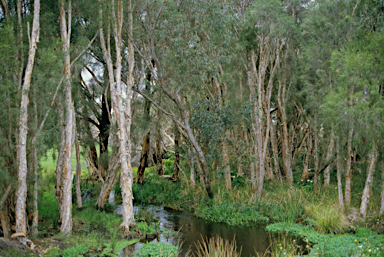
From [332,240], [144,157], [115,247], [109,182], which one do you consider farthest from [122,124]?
[332,240]

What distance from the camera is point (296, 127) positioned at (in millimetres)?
22125

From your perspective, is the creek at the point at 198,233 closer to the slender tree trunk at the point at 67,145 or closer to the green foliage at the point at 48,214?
the slender tree trunk at the point at 67,145

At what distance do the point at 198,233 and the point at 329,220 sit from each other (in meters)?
4.33

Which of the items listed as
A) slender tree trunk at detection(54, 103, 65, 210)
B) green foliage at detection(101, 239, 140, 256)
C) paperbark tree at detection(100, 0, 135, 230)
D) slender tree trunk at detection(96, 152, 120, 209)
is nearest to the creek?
green foliage at detection(101, 239, 140, 256)

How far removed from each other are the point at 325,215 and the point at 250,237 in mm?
2567

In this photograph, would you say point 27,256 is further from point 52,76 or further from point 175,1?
point 175,1

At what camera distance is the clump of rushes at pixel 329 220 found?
32.5 ft

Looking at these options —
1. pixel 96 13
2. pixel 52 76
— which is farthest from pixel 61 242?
pixel 96 13

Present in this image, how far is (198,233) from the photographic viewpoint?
10930 millimetres

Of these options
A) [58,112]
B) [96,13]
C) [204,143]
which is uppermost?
[96,13]

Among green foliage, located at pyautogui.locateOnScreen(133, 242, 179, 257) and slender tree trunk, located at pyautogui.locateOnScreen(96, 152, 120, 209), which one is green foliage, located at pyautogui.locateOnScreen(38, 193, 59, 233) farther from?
green foliage, located at pyautogui.locateOnScreen(133, 242, 179, 257)

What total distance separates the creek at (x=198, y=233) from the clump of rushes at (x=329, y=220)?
67.2 inches

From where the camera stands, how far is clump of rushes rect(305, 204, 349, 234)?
390 inches

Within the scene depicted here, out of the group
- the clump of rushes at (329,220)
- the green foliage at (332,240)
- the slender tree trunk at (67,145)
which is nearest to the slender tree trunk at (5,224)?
the slender tree trunk at (67,145)
